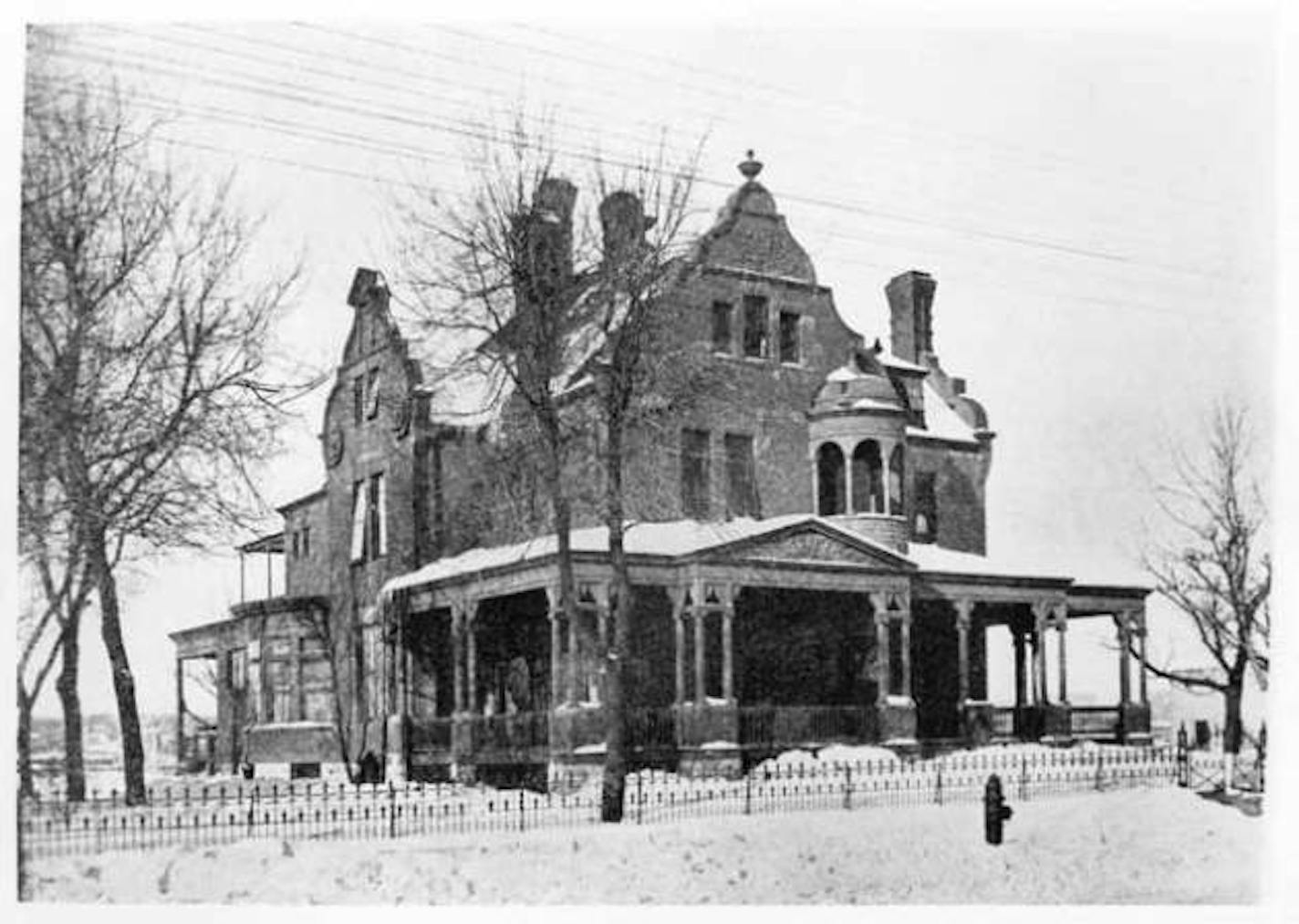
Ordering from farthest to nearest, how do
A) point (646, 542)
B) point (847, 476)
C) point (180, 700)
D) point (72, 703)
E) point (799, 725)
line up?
1. point (847, 476)
2. point (799, 725)
3. point (646, 542)
4. point (180, 700)
5. point (72, 703)

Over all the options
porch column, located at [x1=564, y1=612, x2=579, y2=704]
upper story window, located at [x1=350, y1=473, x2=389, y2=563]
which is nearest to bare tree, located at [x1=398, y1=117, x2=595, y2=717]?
porch column, located at [x1=564, y1=612, x2=579, y2=704]

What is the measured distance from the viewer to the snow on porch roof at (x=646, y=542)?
79.5ft

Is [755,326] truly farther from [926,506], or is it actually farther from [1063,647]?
[1063,647]

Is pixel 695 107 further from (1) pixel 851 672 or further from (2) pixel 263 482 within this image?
(1) pixel 851 672

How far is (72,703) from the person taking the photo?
18.2 m

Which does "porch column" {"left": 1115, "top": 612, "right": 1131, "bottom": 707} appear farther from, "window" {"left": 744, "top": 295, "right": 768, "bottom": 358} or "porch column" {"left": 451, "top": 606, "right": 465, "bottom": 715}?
"porch column" {"left": 451, "top": 606, "right": 465, "bottom": 715}

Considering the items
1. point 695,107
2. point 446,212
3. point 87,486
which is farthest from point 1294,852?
point 87,486

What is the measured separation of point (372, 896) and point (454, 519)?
979 centimetres

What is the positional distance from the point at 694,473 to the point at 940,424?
5476 mm

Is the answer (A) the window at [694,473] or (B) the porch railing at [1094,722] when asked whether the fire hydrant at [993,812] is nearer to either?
(A) the window at [694,473]

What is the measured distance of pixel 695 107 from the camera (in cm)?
1936

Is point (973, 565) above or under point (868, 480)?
under

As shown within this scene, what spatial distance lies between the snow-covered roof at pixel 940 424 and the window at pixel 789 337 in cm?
333

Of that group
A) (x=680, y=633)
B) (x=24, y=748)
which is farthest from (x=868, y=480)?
(x=24, y=748)
